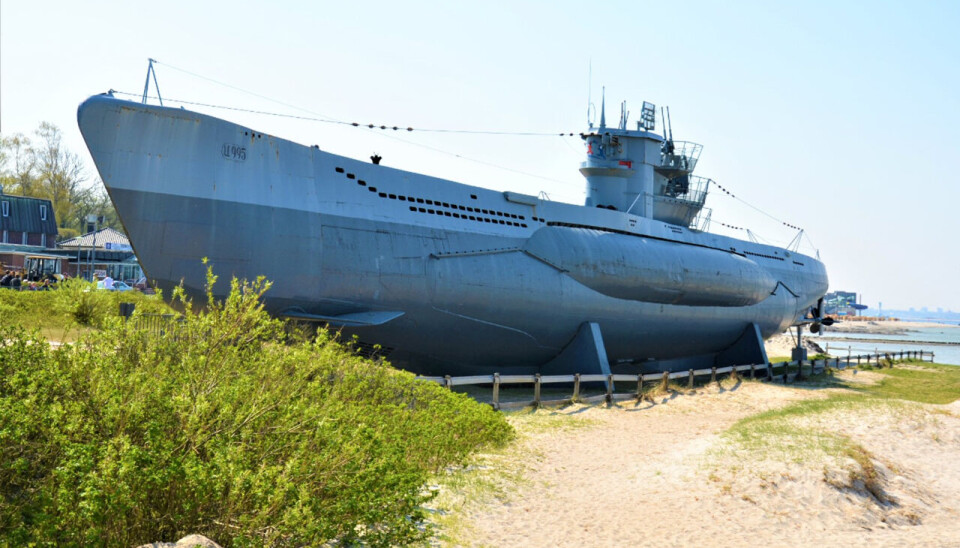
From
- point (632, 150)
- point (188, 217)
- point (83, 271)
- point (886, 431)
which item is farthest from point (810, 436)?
point (83, 271)

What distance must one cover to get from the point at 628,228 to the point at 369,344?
36.7 feet

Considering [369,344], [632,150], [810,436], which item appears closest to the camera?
[810,436]

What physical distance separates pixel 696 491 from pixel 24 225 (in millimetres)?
56916

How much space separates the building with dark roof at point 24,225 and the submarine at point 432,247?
42673 mm

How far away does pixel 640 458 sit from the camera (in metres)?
13.3

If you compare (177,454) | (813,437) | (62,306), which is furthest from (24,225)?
(177,454)

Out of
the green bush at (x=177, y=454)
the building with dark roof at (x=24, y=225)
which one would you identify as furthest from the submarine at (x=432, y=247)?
the building with dark roof at (x=24, y=225)

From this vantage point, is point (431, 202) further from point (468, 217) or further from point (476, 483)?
point (476, 483)

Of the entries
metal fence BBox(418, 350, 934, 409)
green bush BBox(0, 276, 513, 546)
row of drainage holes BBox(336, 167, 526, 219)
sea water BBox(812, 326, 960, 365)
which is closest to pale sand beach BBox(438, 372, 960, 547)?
metal fence BBox(418, 350, 934, 409)

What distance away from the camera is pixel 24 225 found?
56156mm

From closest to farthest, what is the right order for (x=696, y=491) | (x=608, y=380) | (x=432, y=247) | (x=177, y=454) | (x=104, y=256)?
(x=177, y=454) < (x=696, y=491) < (x=432, y=247) < (x=608, y=380) < (x=104, y=256)

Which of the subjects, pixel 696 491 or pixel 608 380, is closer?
pixel 696 491

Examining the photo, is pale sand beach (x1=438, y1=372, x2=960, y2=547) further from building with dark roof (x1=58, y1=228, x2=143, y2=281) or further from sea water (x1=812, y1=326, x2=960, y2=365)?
building with dark roof (x1=58, y1=228, x2=143, y2=281)

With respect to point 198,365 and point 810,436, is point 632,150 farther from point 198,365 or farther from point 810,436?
point 198,365
